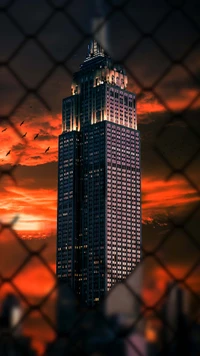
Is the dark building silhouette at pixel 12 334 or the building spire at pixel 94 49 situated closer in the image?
the dark building silhouette at pixel 12 334

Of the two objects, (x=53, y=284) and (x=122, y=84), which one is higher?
(x=122, y=84)

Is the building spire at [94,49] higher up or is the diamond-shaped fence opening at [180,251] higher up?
the building spire at [94,49]

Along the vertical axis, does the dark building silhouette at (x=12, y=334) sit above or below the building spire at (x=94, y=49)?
below

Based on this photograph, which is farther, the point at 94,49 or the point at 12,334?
the point at 94,49

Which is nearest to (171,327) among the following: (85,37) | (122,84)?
(85,37)

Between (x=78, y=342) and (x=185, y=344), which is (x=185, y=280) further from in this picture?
(x=78, y=342)

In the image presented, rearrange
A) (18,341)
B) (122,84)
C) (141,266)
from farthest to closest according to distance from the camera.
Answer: (122,84)
(141,266)
(18,341)

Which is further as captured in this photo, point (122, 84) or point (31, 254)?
point (122, 84)

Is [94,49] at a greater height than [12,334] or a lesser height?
greater

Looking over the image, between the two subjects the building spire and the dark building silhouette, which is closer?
the dark building silhouette

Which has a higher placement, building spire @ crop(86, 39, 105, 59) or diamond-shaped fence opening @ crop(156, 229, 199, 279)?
building spire @ crop(86, 39, 105, 59)

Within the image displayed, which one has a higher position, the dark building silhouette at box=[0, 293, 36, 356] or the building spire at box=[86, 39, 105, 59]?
the building spire at box=[86, 39, 105, 59]
